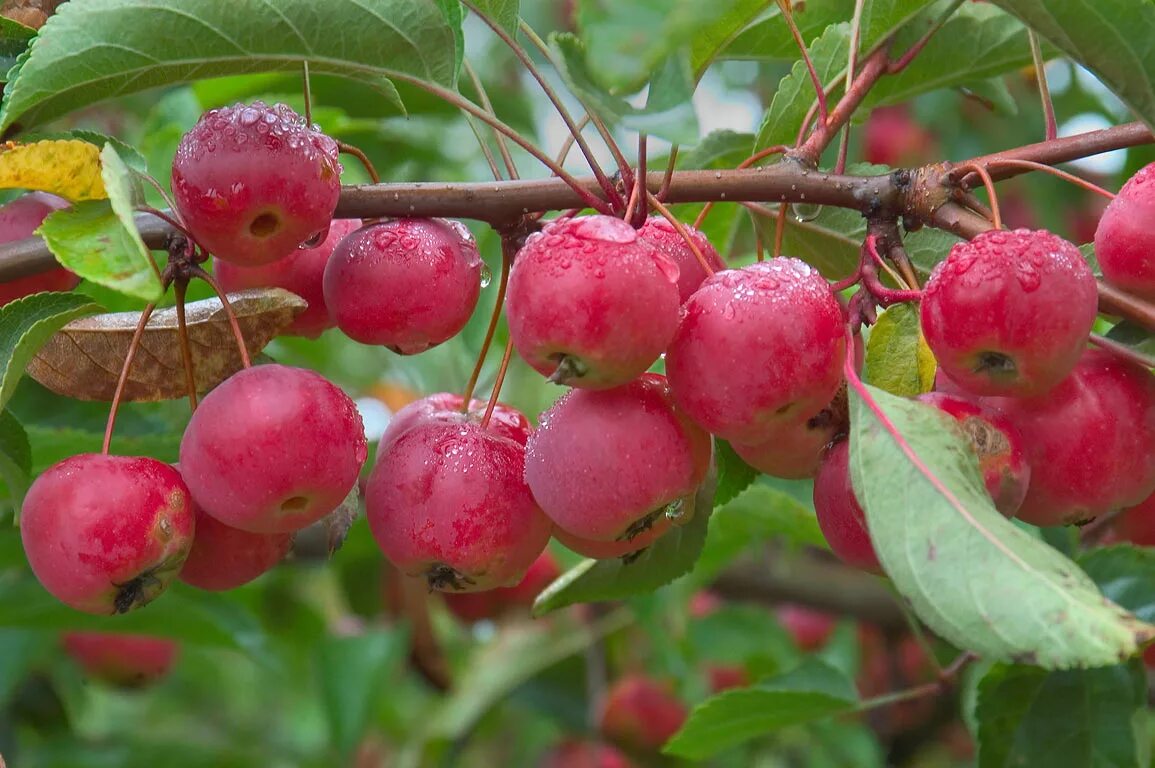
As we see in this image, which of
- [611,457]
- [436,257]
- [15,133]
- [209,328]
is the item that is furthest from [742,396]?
[15,133]

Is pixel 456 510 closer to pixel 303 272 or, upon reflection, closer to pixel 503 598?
pixel 303 272

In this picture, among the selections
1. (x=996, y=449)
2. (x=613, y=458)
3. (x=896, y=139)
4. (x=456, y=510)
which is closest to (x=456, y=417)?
(x=456, y=510)

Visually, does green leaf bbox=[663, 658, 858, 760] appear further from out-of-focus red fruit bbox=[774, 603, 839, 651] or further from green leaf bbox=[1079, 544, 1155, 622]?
out-of-focus red fruit bbox=[774, 603, 839, 651]

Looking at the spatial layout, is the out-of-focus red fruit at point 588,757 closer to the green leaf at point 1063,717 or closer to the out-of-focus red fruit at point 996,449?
the green leaf at point 1063,717

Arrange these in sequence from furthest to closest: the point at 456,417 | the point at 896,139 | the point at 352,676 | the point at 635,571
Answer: the point at 896,139 → the point at 352,676 → the point at 635,571 → the point at 456,417

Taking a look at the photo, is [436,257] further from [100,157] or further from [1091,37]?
[1091,37]

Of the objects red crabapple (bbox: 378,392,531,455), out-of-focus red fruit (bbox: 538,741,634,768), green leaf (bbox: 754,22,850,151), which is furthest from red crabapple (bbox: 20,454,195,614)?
out-of-focus red fruit (bbox: 538,741,634,768)
